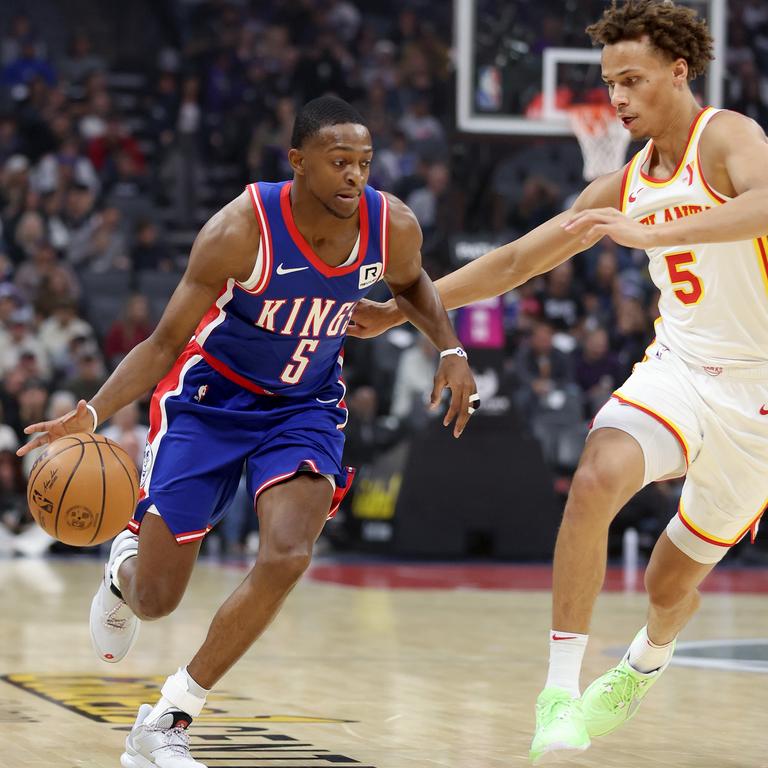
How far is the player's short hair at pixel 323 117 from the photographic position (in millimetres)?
4855

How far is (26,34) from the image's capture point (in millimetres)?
19016

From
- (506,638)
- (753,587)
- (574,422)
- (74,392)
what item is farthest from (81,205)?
(506,638)

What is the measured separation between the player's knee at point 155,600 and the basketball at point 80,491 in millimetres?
237

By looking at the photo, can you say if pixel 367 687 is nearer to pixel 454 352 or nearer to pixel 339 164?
pixel 454 352

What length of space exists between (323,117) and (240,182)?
13732mm

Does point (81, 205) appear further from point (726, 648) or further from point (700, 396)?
point (700, 396)

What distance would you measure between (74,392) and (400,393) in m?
2.92

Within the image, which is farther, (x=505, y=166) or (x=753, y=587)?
(x=505, y=166)

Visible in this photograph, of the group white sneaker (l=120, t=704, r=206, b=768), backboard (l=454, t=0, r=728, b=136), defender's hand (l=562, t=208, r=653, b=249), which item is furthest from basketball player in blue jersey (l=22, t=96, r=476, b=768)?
backboard (l=454, t=0, r=728, b=136)

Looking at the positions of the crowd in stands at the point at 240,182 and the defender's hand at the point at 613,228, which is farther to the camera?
the crowd in stands at the point at 240,182

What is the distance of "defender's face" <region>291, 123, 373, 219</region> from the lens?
483 cm

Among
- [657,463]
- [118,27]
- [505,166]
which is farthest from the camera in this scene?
[118,27]

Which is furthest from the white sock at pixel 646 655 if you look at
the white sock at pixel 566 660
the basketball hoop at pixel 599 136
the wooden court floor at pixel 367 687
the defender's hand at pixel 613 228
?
the basketball hoop at pixel 599 136

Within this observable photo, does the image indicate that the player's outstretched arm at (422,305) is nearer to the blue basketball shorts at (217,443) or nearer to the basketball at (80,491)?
the blue basketball shorts at (217,443)
